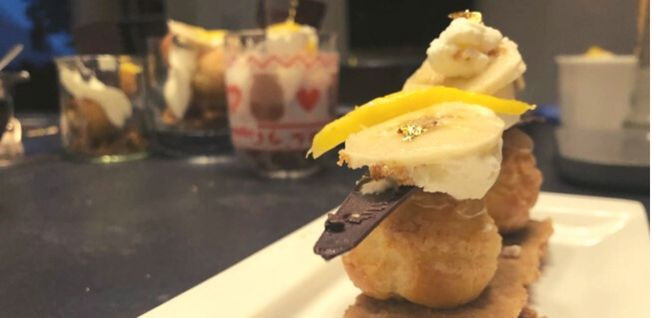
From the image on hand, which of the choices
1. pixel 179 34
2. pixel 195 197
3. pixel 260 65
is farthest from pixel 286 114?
pixel 179 34

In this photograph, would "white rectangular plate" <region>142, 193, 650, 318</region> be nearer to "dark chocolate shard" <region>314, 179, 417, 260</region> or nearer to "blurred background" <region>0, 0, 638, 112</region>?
"dark chocolate shard" <region>314, 179, 417, 260</region>

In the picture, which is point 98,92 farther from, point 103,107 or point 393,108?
point 393,108

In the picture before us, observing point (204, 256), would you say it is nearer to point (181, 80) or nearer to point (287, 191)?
point (287, 191)

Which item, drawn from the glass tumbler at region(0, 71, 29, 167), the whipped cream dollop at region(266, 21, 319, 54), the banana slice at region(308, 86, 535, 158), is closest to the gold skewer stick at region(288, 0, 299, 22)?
the whipped cream dollop at region(266, 21, 319, 54)

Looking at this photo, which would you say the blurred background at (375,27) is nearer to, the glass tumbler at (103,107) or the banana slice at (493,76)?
the glass tumbler at (103,107)

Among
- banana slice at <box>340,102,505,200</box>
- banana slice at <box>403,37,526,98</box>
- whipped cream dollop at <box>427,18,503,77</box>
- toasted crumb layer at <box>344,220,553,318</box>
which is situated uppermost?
whipped cream dollop at <box>427,18,503,77</box>
